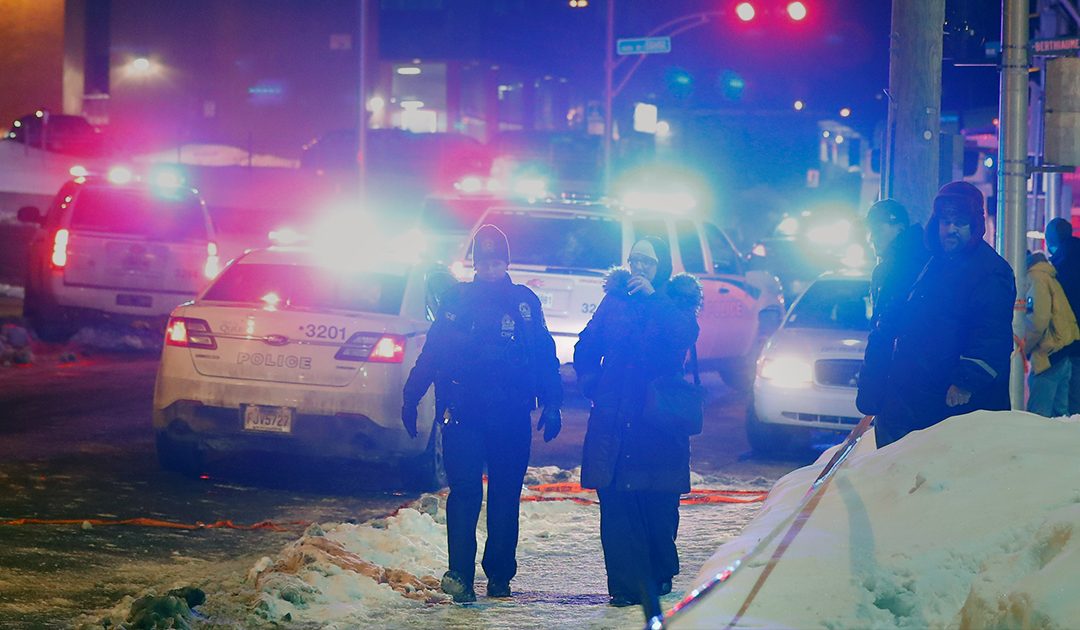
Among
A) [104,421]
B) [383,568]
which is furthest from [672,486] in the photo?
[104,421]

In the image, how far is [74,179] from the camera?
17.9 metres

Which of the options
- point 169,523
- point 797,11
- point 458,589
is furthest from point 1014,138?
point 797,11

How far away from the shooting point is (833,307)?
43.2 feet

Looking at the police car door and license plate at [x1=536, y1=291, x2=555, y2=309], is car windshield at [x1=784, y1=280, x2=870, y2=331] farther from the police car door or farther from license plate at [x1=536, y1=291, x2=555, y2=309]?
license plate at [x1=536, y1=291, x2=555, y2=309]

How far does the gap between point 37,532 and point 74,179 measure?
33.4ft

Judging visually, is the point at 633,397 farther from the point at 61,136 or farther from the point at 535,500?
the point at 61,136

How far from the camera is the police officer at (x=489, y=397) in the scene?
7.34 m

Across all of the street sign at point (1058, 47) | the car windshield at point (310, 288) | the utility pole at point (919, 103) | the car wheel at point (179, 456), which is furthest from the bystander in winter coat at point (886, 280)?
the car wheel at point (179, 456)

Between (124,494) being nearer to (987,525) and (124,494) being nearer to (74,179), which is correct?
(987,525)

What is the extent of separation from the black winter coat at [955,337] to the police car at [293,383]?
343 cm

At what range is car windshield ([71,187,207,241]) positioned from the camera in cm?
1748

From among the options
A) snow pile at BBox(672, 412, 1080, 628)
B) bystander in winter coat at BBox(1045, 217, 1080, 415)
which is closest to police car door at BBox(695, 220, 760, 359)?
bystander in winter coat at BBox(1045, 217, 1080, 415)

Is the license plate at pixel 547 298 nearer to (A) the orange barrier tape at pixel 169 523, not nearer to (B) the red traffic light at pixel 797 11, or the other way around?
(A) the orange barrier tape at pixel 169 523

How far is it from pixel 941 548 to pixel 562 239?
397 inches
